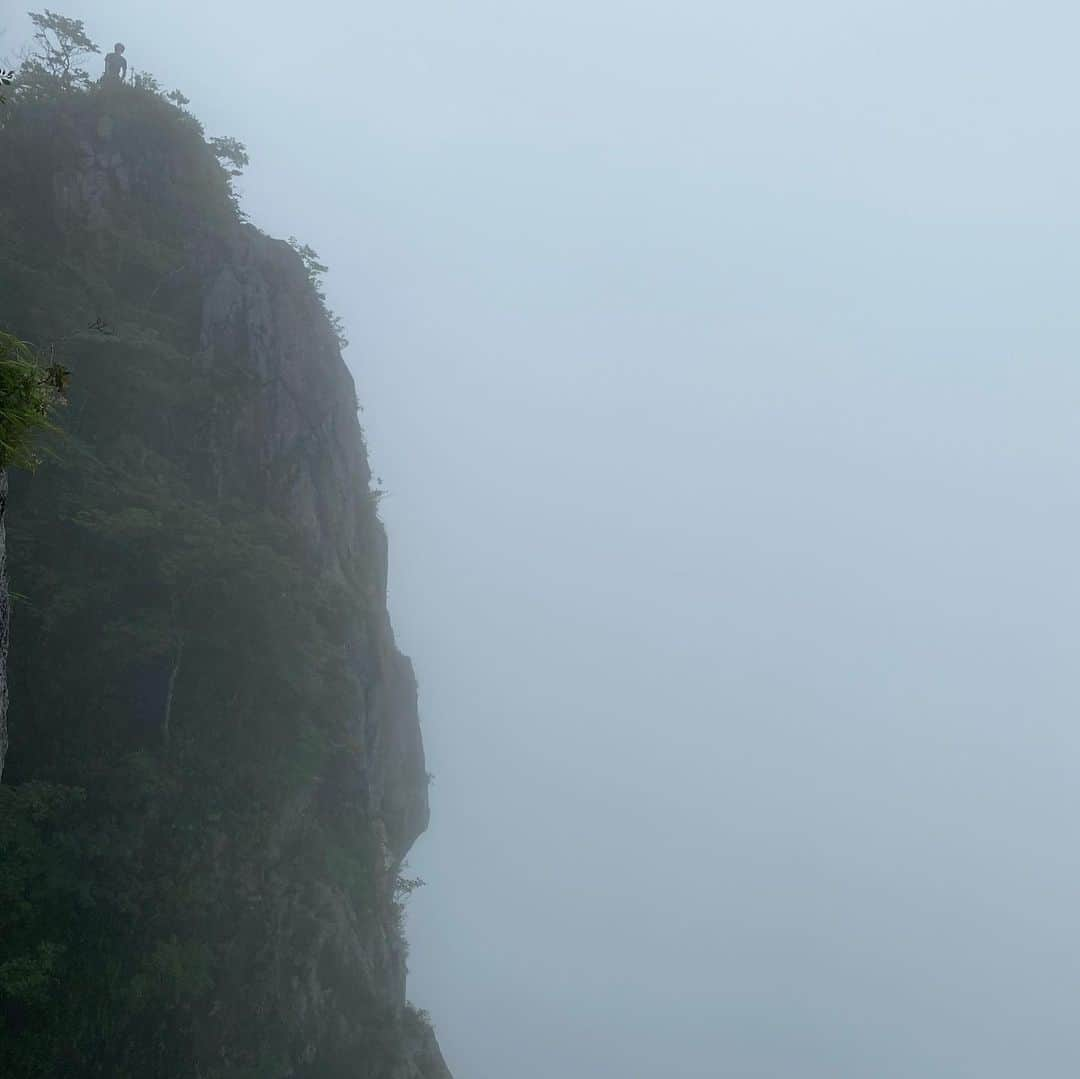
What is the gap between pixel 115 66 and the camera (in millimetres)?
35500

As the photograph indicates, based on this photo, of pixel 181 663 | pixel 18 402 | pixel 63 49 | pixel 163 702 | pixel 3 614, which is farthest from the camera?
pixel 63 49

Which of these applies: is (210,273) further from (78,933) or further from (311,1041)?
(311,1041)

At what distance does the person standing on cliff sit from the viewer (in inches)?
1372

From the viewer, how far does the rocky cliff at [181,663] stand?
65.6ft

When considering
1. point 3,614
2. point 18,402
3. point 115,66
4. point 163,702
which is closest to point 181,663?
point 163,702

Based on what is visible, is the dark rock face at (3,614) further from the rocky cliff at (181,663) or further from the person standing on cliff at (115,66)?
the person standing on cliff at (115,66)

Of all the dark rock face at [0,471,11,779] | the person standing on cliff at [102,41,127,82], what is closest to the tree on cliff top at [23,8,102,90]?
the person standing on cliff at [102,41,127,82]

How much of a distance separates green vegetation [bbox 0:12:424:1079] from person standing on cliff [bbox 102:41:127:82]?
219 cm

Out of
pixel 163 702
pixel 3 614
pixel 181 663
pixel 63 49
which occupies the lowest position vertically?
pixel 3 614

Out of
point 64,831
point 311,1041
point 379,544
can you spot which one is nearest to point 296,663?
point 64,831

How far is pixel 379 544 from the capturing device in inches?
1555

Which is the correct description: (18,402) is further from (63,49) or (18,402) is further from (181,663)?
(63,49)

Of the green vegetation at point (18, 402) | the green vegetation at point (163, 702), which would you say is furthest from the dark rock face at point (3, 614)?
the green vegetation at point (163, 702)

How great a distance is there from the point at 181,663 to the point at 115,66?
25643 millimetres
